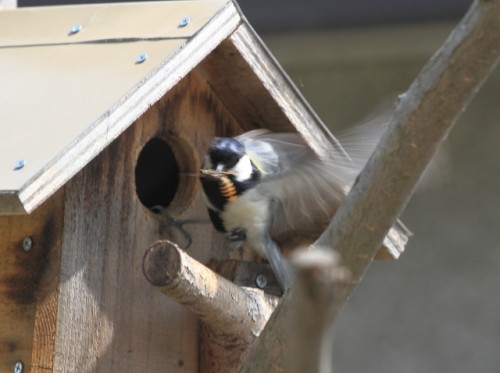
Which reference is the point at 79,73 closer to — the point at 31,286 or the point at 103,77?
the point at 103,77

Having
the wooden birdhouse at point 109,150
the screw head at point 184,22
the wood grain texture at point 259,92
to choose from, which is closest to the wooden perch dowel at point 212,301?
the wooden birdhouse at point 109,150

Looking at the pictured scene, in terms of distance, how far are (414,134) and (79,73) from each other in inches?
38.1

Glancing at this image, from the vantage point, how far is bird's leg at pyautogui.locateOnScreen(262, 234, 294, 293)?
3113 millimetres

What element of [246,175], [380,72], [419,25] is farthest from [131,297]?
[380,72]

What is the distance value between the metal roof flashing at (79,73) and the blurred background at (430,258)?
257 centimetres

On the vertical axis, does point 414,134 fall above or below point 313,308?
below

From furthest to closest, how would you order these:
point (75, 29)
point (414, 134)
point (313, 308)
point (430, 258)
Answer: point (430, 258)
point (75, 29)
point (414, 134)
point (313, 308)

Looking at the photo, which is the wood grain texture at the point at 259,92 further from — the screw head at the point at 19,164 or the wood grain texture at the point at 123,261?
the screw head at the point at 19,164

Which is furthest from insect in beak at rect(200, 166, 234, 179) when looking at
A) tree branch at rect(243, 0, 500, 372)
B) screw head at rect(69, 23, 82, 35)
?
tree branch at rect(243, 0, 500, 372)

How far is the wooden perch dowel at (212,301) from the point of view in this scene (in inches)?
100

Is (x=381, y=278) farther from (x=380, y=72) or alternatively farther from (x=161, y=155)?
(x=161, y=155)

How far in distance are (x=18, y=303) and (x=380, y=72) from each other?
10.6 feet

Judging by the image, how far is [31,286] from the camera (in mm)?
2732

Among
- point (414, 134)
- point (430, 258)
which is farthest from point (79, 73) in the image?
point (430, 258)
